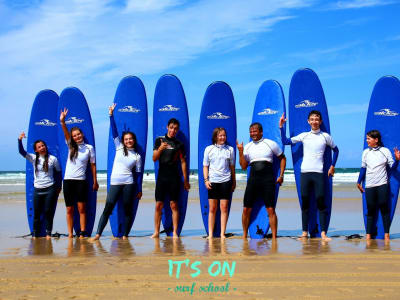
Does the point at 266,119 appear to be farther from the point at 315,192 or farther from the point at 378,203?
the point at 378,203

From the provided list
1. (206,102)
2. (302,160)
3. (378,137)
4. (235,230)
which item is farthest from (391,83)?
(235,230)

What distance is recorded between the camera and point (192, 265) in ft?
11.6

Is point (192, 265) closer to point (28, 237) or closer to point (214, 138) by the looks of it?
point (214, 138)

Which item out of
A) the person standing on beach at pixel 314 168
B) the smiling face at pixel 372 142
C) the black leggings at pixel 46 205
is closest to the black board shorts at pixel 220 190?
the person standing on beach at pixel 314 168

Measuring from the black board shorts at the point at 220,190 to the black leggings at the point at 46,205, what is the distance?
1.87 metres

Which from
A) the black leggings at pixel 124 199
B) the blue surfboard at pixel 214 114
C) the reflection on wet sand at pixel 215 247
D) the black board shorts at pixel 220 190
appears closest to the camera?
the reflection on wet sand at pixel 215 247

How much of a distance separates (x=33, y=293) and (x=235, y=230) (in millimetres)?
4150

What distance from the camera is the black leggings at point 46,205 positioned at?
5632 mm

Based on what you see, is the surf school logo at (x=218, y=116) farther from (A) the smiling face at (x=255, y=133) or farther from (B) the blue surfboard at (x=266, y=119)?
(A) the smiling face at (x=255, y=133)

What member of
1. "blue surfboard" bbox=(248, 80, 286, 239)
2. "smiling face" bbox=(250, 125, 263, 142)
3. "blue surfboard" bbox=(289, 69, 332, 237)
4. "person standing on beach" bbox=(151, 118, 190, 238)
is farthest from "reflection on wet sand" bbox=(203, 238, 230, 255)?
"blue surfboard" bbox=(289, 69, 332, 237)

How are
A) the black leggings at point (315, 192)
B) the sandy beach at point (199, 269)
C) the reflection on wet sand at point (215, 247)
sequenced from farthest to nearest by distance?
the black leggings at point (315, 192)
the reflection on wet sand at point (215, 247)
the sandy beach at point (199, 269)

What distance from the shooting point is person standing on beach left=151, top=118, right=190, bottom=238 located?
17.8ft

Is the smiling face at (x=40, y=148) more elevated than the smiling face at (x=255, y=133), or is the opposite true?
the smiling face at (x=255, y=133)

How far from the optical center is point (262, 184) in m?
5.16
